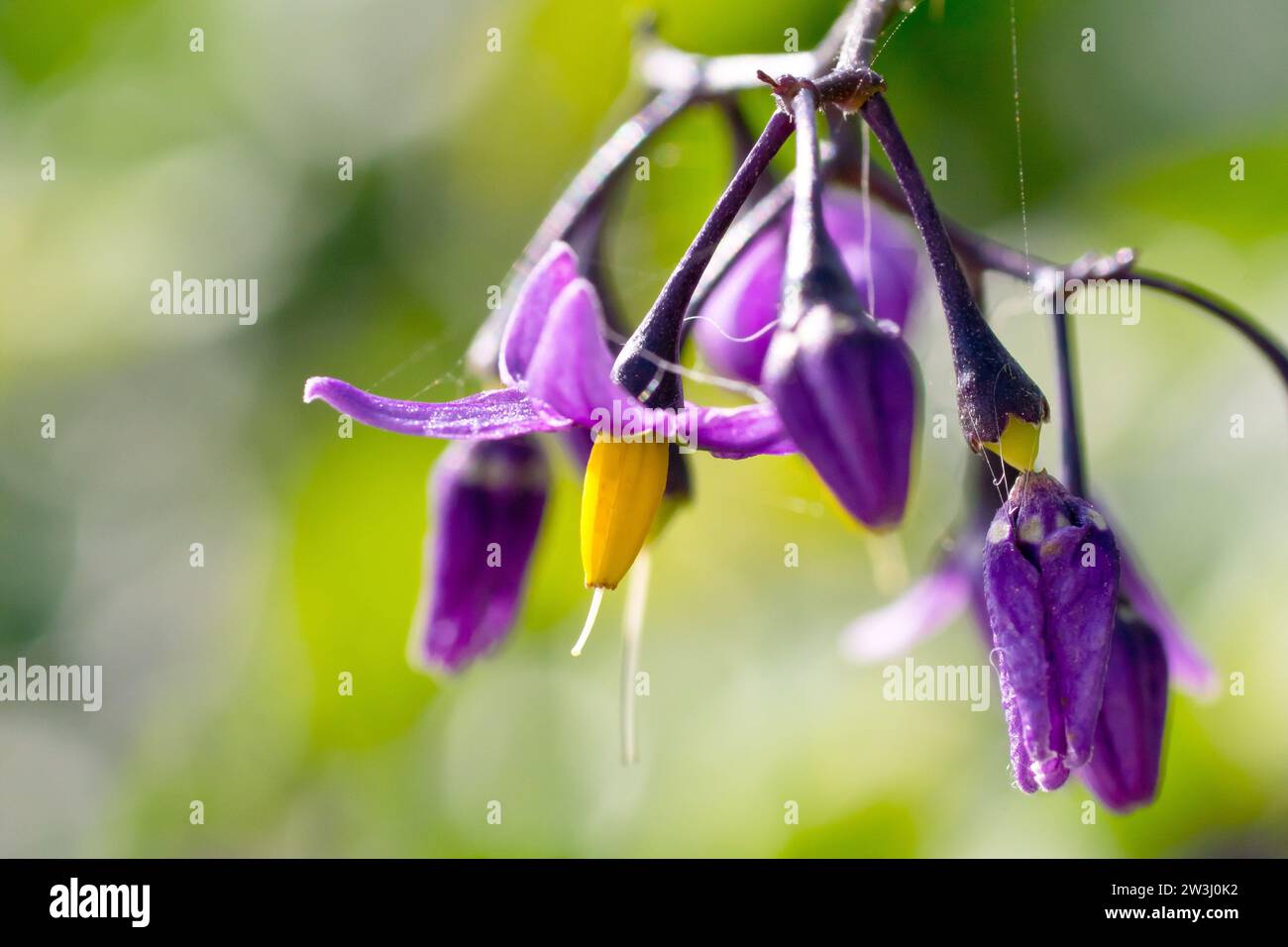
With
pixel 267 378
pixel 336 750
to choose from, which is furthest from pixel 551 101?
pixel 336 750

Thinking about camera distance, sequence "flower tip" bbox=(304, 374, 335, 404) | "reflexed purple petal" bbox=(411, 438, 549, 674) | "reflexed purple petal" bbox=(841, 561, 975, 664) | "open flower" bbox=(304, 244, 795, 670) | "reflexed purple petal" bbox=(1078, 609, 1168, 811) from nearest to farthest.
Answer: "open flower" bbox=(304, 244, 795, 670), "flower tip" bbox=(304, 374, 335, 404), "reflexed purple petal" bbox=(1078, 609, 1168, 811), "reflexed purple petal" bbox=(411, 438, 549, 674), "reflexed purple petal" bbox=(841, 561, 975, 664)

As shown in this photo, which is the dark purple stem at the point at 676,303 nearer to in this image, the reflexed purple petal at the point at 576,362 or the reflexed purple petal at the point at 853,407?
the reflexed purple petal at the point at 576,362

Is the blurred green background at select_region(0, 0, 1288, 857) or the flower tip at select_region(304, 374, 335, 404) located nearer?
the flower tip at select_region(304, 374, 335, 404)

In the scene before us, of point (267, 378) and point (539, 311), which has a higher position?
point (267, 378)

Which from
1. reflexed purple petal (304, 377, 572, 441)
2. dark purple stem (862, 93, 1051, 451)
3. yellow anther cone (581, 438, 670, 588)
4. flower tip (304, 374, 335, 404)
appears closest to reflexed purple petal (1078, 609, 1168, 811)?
dark purple stem (862, 93, 1051, 451)

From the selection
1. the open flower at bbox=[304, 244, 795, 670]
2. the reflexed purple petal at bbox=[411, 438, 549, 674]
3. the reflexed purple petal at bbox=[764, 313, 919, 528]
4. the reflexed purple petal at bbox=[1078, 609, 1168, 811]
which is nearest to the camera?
the reflexed purple petal at bbox=[764, 313, 919, 528]

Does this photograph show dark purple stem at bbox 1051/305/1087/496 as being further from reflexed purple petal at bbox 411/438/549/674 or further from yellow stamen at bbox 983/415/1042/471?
reflexed purple petal at bbox 411/438/549/674

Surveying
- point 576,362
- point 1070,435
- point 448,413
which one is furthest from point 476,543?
point 1070,435
